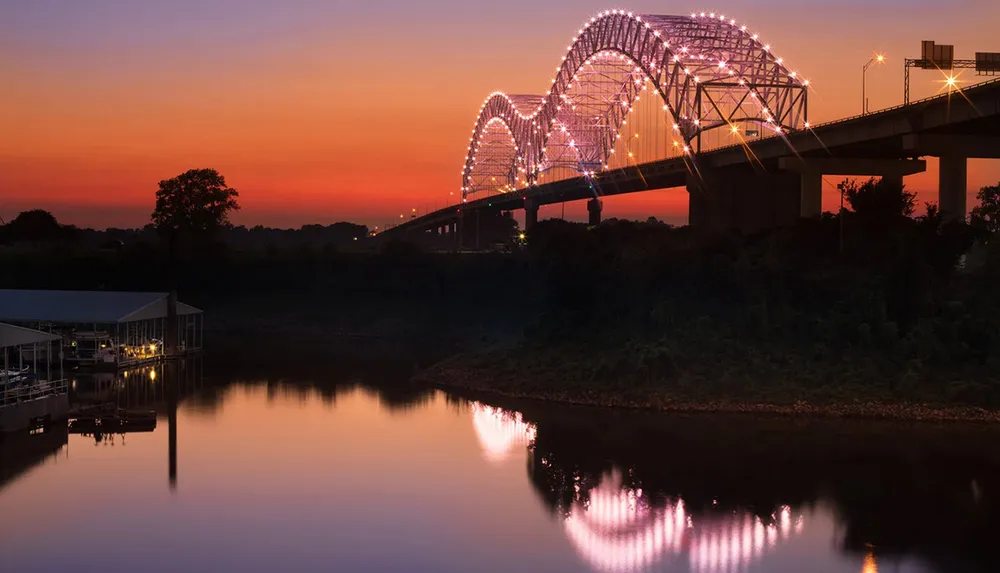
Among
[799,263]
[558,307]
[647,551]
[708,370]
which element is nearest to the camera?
[647,551]

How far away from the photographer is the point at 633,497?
2672cm

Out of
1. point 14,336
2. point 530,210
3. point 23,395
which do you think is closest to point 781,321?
point 23,395

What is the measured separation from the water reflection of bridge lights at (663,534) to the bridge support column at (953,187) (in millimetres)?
25144

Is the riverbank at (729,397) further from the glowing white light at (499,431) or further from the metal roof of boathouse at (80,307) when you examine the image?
the metal roof of boathouse at (80,307)

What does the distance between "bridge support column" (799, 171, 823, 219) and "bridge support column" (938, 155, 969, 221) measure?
7.83 meters

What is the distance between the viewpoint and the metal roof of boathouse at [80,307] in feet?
164

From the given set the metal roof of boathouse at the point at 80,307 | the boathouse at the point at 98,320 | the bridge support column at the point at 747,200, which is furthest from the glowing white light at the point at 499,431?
the bridge support column at the point at 747,200

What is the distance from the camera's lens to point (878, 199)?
48812 millimetres

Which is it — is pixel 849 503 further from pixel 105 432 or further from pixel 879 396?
pixel 105 432

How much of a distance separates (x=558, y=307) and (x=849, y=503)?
86.5 feet

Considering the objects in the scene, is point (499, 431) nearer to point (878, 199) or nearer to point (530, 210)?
point (878, 199)

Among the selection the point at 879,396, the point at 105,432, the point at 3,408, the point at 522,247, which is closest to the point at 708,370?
the point at 879,396

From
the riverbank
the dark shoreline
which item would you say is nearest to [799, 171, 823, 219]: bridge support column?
the riverbank

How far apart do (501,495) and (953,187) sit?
28.5m
